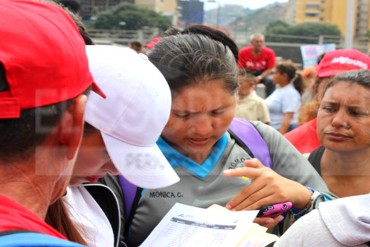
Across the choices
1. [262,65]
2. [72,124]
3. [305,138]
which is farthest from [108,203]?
[262,65]

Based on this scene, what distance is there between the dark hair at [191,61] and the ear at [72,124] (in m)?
0.65

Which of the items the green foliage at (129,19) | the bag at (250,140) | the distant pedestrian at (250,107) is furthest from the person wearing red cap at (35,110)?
the distant pedestrian at (250,107)

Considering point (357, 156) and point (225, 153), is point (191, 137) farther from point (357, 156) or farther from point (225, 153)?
point (357, 156)

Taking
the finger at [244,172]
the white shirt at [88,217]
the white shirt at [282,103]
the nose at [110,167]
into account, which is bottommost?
the white shirt at [282,103]

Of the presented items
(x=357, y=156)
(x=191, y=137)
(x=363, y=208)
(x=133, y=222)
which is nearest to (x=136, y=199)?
(x=133, y=222)

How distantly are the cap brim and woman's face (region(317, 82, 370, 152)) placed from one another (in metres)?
0.76

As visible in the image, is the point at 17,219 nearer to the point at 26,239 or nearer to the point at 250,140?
the point at 26,239

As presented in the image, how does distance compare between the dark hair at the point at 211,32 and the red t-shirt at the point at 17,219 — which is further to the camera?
the dark hair at the point at 211,32

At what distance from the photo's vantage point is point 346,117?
1.76 metres

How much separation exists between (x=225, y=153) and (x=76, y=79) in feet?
2.61

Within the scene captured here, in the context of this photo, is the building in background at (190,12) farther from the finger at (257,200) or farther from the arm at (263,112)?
the arm at (263,112)

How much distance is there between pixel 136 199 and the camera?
4.42 ft

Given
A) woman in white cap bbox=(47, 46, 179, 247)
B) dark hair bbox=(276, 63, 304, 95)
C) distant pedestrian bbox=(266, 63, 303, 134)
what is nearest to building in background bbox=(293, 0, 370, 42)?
woman in white cap bbox=(47, 46, 179, 247)

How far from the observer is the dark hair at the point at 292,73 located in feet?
15.5
